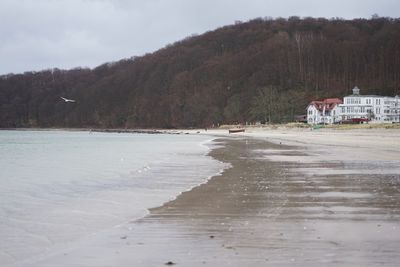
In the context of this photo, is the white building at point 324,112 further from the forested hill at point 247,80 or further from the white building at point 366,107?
the forested hill at point 247,80

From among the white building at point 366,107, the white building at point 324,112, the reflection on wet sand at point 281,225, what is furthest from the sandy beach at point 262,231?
the white building at point 324,112

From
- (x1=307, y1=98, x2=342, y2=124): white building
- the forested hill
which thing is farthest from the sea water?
the forested hill

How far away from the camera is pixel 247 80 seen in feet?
480

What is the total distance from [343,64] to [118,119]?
254 feet

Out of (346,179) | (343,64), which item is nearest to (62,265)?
(346,179)

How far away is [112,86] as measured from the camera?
643ft

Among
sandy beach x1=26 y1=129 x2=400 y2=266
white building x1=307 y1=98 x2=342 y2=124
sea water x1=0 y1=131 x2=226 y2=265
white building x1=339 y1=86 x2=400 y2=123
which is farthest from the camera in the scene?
white building x1=307 y1=98 x2=342 y2=124

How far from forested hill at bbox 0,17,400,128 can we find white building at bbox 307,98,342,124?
567 centimetres

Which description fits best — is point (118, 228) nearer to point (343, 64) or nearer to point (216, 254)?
point (216, 254)

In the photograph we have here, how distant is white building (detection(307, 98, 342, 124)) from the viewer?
97.2 metres

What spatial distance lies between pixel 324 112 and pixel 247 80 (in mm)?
50361

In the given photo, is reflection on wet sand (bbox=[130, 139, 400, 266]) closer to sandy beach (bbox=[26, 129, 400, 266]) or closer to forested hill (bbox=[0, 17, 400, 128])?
sandy beach (bbox=[26, 129, 400, 266])

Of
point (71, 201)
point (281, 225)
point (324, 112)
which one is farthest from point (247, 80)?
point (281, 225)

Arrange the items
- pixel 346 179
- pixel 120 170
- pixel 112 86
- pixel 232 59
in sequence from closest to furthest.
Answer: pixel 346 179, pixel 120 170, pixel 232 59, pixel 112 86
